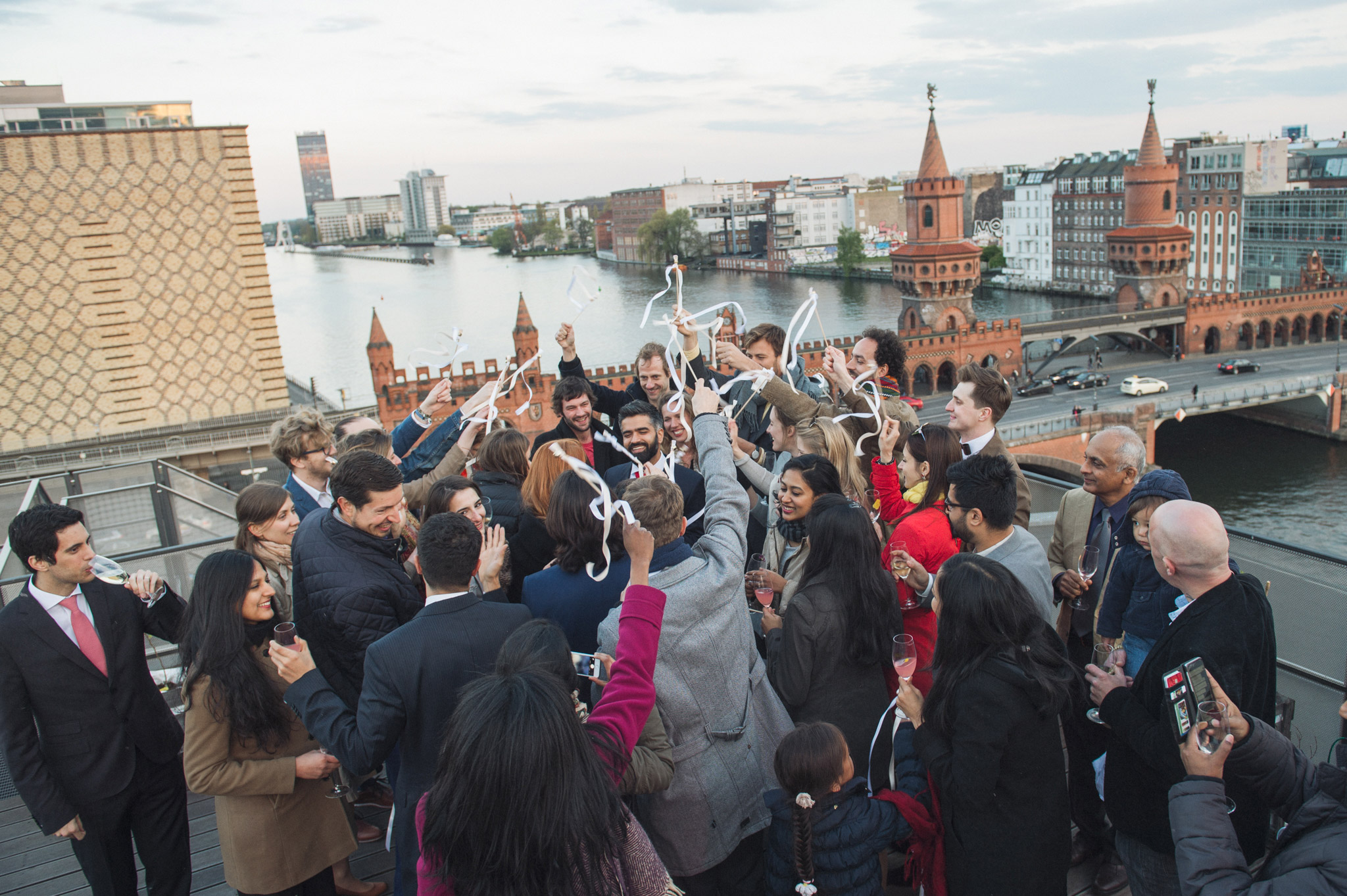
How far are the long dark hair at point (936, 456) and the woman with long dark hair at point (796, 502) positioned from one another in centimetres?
33

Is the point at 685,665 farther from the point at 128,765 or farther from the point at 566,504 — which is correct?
the point at 128,765

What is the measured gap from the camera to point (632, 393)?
4133mm

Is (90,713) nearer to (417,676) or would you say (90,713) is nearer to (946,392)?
(417,676)

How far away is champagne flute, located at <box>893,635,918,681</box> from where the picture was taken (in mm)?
1913

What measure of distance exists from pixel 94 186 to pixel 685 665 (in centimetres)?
1799

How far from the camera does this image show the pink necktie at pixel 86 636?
2.33 metres

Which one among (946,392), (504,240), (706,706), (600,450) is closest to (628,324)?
(946,392)

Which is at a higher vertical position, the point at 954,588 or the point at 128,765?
the point at 954,588

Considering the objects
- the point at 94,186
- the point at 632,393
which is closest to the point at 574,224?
the point at 94,186

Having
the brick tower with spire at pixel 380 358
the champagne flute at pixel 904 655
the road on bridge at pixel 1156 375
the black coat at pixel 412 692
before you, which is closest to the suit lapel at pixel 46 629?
the black coat at pixel 412 692

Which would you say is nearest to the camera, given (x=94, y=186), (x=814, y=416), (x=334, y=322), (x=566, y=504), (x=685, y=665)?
(x=685, y=665)

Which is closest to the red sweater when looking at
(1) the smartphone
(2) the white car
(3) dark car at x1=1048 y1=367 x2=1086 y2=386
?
(1) the smartphone

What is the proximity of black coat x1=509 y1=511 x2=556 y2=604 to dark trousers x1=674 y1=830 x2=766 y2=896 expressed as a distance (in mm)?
919

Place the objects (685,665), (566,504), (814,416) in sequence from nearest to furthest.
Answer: (685,665) → (566,504) → (814,416)
